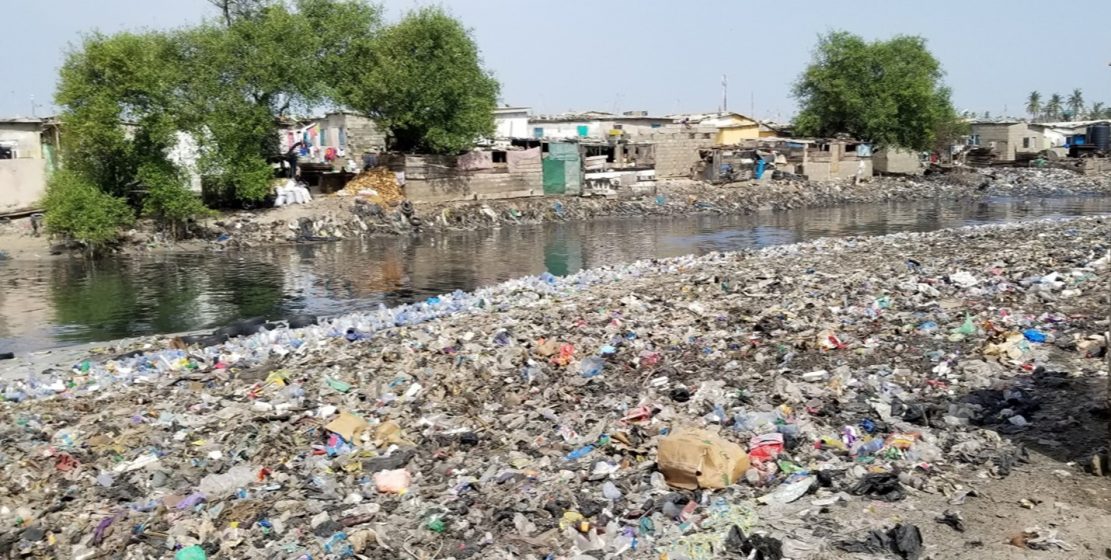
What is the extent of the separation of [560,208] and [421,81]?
6860mm

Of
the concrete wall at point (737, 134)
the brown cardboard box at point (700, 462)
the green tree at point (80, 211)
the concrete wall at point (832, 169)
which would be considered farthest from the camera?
the concrete wall at point (737, 134)

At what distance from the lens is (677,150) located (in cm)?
3812

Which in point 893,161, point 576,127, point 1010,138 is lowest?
point 893,161

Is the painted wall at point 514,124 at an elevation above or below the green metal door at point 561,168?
above

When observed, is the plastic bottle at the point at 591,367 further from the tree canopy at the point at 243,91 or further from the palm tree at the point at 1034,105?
the palm tree at the point at 1034,105

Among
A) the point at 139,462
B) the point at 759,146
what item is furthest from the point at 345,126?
the point at 139,462

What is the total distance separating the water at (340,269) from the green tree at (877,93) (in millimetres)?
12909

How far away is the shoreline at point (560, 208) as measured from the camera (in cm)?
2398

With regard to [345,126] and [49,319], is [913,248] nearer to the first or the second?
[49,319]

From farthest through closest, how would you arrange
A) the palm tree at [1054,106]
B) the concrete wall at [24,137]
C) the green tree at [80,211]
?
the palm tree at [1054,106]
the concrete wall at [24,137]
the green tree at [80,211]

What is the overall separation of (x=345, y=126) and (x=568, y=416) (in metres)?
29.9

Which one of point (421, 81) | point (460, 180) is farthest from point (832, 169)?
point (421, 81)

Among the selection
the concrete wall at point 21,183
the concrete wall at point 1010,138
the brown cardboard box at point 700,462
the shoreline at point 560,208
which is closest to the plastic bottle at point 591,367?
the brown cardboard box at point 700,462

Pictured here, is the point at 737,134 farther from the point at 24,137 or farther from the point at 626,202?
the point at 24,137
